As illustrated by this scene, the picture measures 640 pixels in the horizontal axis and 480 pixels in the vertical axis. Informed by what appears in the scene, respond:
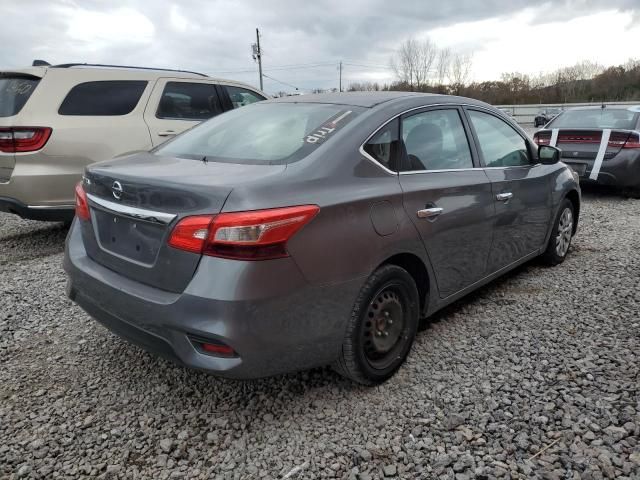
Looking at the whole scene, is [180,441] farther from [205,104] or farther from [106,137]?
[205,104]

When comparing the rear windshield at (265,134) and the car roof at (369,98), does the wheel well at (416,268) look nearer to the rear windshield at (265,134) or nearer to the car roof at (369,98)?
the rear windshield at (265,134)

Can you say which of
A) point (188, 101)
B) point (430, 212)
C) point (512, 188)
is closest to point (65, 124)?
point (188, 101)

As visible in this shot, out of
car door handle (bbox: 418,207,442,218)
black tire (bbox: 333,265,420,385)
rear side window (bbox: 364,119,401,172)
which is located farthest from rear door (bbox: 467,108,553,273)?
black tire (bbox: 333,265,420,385)

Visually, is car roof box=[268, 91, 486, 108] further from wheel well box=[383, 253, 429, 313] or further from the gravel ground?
the gravel ground

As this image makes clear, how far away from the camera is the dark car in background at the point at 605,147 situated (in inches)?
279

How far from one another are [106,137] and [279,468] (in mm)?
4030

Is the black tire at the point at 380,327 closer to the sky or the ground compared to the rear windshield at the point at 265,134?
closer to the ground

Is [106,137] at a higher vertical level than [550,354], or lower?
higher

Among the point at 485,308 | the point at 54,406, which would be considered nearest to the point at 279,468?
the point at 54,406

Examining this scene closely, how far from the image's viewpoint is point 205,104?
6.10 meters

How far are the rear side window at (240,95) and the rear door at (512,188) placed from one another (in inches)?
143

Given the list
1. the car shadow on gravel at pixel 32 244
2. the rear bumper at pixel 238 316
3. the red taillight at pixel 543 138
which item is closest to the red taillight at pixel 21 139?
the car shadow on gravel at pixel 32 244

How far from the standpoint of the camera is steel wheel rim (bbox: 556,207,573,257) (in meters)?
4.35

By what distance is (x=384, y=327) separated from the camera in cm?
257
